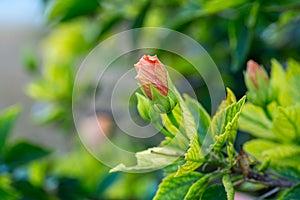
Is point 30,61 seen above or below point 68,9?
above

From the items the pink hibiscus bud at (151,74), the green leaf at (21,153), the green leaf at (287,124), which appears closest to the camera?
the pink hibiscus bud at (151,74)

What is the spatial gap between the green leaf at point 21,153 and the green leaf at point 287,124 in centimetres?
38

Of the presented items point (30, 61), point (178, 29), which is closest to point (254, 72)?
point (178, 29)

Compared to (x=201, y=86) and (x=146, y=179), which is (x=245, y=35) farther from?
(x=146, y=179)

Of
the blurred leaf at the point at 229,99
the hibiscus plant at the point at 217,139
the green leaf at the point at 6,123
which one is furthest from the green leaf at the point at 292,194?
the green leaf at the point at 6,123

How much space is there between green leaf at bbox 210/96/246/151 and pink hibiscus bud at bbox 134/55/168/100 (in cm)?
6

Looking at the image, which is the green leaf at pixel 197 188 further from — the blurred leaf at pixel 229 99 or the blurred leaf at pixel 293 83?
the blurred leaf at pixel 293 83

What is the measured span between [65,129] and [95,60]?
208 mm

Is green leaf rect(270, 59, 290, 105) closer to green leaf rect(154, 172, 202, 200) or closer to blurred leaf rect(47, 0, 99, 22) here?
green leaf rect(154, 172, 202, 200)

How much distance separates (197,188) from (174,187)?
22 millimetres

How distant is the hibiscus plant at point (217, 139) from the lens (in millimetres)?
476

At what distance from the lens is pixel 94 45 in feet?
3.70

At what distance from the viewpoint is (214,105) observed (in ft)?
2.93

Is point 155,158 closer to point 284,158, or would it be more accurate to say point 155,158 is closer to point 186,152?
point 186,152
